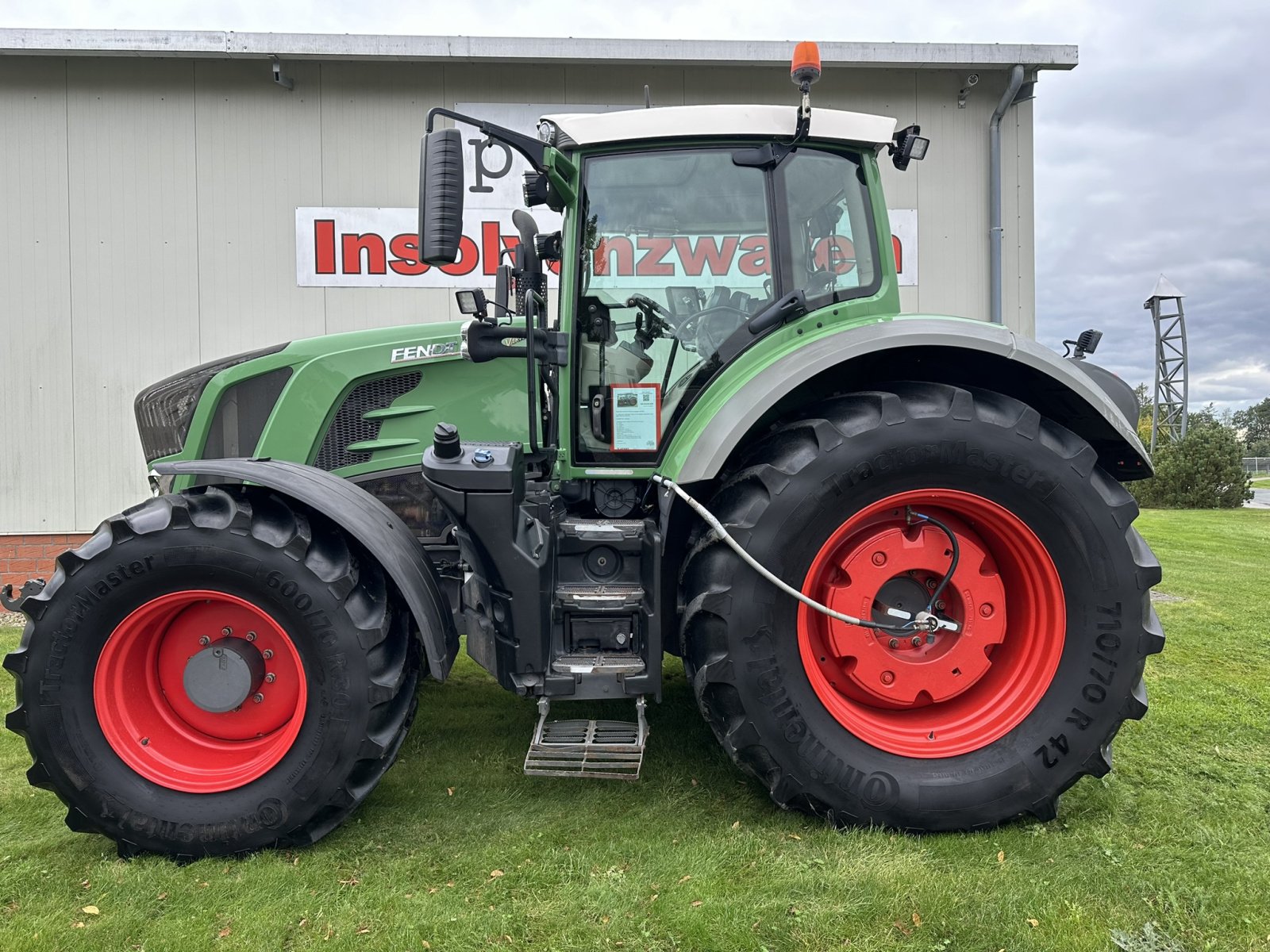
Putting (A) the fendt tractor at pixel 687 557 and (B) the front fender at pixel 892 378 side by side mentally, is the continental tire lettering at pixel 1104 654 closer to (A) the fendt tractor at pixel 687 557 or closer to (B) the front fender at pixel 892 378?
(A) the fendt tractor at pixel 687 557

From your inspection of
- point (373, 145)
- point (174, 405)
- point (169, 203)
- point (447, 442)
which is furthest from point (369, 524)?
point (169, 203)

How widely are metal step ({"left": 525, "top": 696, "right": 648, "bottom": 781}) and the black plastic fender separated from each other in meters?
0.43

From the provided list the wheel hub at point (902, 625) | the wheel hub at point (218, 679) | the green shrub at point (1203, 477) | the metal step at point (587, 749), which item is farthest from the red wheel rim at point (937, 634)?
the green shrub at point (1203, 477)

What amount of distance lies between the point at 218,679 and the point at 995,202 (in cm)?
637

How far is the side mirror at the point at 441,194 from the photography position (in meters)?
2.15

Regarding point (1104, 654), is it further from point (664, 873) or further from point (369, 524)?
point (369, 524)

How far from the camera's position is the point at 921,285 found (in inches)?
252

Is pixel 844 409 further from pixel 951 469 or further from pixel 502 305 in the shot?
pixel 502 305

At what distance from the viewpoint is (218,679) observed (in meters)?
2.40

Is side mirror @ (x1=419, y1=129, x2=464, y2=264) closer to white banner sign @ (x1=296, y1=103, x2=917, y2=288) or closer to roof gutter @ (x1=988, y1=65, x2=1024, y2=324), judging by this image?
white banner sign @ (x1=296, y1=103, x2=917, y2=288)

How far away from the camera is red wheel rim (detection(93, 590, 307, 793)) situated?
92.6 inches

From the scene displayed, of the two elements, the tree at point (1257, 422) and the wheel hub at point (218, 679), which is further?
the tree at point (1257, 422)

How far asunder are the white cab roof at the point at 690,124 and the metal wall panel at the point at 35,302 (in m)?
5.29

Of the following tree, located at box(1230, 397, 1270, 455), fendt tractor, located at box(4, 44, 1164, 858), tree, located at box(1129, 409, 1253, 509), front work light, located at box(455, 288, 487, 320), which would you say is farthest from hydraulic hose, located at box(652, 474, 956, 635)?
tree, located at box(1230, 397, 1270, 455)
